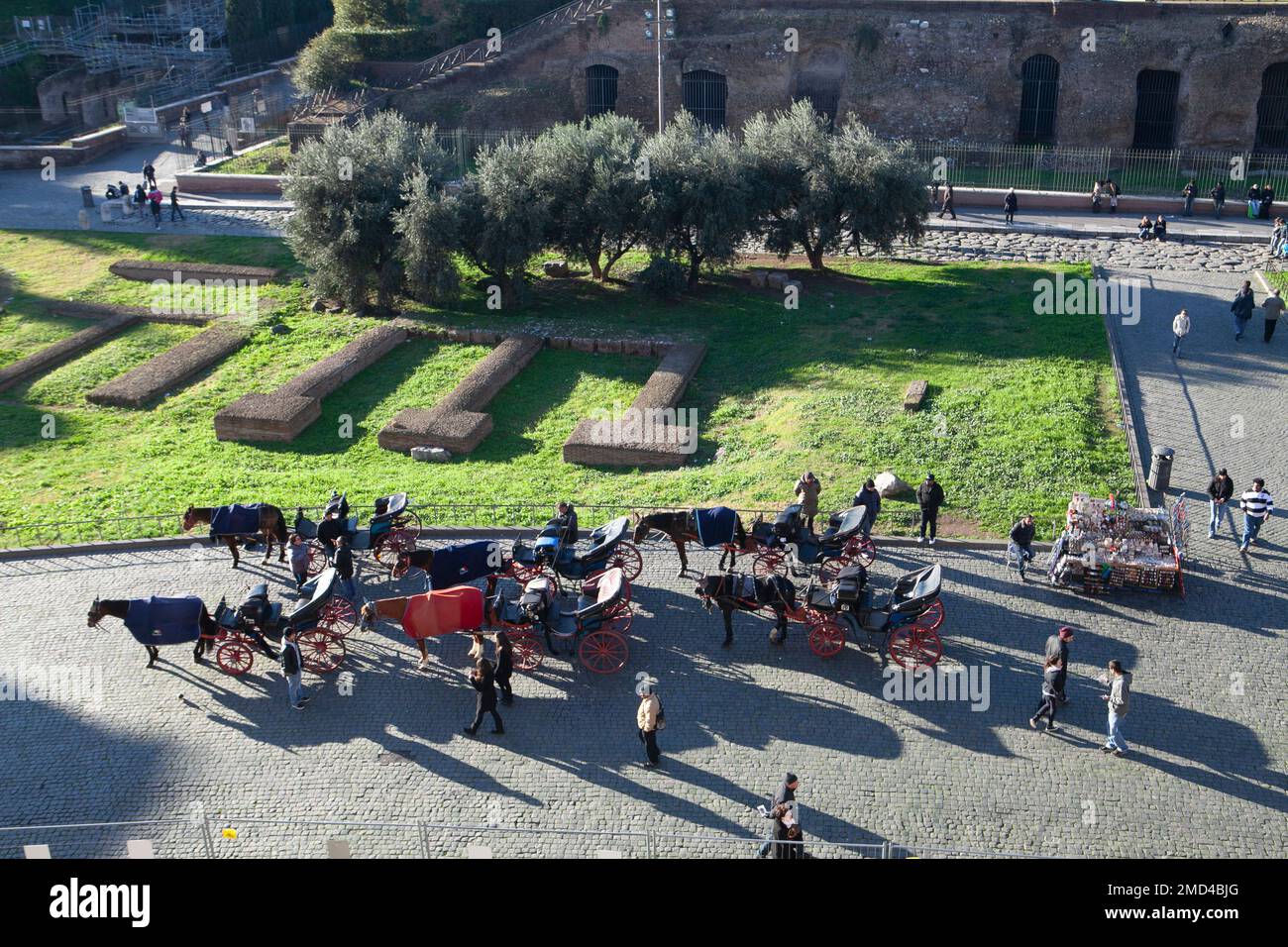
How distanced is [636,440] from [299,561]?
6.36 metres

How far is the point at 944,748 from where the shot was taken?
39.7 feet

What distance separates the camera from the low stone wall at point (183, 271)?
28703 millimetres

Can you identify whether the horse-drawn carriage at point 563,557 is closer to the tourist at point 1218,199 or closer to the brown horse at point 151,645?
the brown horse at point 151,645

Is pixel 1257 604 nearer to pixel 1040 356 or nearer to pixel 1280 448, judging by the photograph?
pixel 1280 448

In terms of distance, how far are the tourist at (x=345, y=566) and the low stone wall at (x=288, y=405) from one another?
652cm

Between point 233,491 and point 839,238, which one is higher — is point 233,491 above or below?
below

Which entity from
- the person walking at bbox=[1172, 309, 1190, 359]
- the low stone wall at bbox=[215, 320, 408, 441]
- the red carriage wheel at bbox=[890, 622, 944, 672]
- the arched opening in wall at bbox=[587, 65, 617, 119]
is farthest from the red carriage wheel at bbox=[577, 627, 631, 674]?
the arched opening in wall at bbox=[587, 65, 617, 119]

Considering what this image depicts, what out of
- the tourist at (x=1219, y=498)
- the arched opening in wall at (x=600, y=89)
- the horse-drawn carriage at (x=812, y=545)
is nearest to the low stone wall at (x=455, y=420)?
the horse-drawn carriage at (x=812, y=545)

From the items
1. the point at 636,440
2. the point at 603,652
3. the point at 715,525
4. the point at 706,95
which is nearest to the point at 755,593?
the point at 715,525

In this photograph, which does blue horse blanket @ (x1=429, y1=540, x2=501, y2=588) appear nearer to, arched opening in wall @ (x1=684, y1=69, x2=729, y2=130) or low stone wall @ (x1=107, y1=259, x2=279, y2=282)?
low stone wall @ (x1=107, y1=259, x2=279, y2=282)

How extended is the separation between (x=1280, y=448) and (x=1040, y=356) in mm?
4725

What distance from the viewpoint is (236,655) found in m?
13.7

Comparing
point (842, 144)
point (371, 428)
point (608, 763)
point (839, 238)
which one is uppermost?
point (842, 144)

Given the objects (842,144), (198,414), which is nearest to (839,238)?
(842,144)
